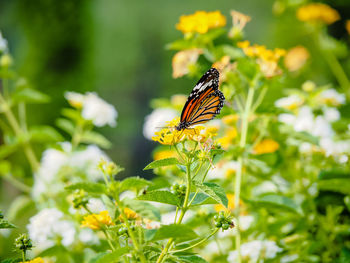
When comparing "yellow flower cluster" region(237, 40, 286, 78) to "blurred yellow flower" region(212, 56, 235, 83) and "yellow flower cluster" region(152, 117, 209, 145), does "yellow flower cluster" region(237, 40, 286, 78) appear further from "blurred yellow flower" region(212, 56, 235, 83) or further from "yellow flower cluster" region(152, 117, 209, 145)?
"yellow flower cluster" region(152, 117, 209, 145)

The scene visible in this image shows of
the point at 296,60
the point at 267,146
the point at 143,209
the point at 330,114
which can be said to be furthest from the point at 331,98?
the point at 143,209

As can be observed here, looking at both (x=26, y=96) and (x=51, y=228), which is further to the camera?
(x=26, y=96)

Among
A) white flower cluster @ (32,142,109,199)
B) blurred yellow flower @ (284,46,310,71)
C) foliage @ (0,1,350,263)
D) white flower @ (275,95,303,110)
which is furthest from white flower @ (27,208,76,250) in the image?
blurred yellow flower @ (284,46,310,71)

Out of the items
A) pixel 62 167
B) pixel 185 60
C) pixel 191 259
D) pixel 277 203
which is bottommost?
pixel 191 259

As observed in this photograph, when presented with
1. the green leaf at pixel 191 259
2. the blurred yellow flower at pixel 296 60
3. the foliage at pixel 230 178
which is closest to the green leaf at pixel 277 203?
the foliage at pixel 230 178

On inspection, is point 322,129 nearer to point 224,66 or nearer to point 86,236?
point 224,66

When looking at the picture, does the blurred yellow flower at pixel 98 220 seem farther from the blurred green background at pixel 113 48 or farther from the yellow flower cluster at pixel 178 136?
the blurred green background at pixel 113 48

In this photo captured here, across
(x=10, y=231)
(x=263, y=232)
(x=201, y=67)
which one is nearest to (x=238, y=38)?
(x=201, y=67)
